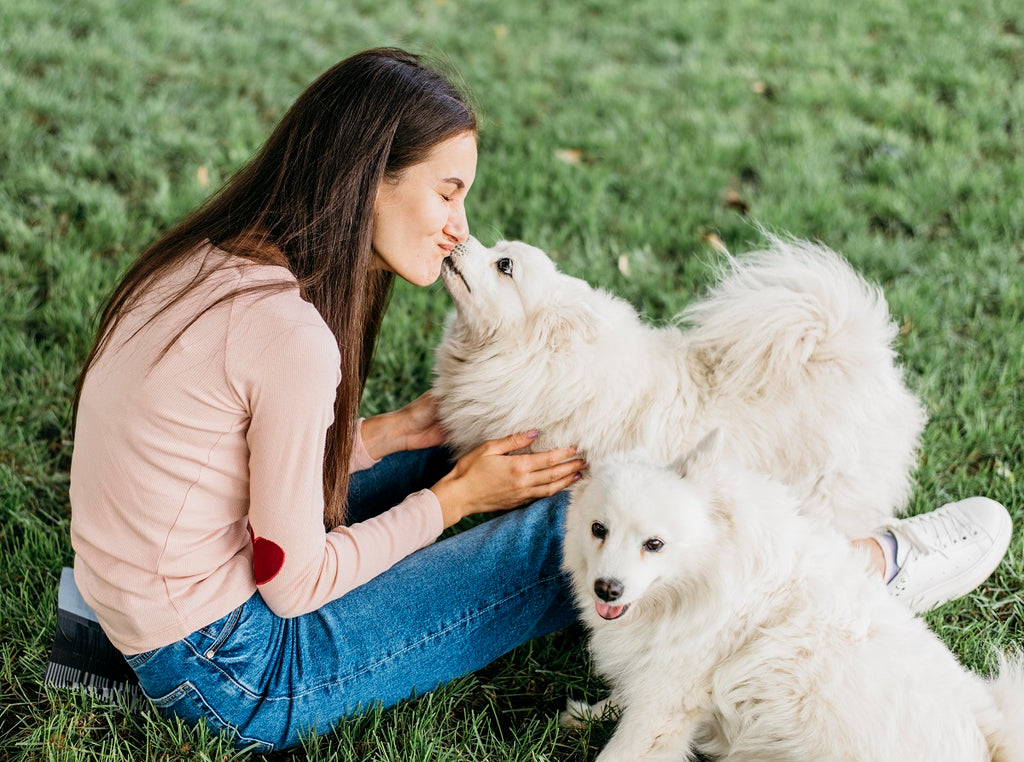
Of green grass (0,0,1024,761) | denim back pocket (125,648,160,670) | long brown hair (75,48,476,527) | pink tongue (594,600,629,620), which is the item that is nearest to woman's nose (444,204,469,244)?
long brown hair (75,48,476,527)

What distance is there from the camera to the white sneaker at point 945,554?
8.20 feet

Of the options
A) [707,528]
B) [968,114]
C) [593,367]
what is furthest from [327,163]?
[968,114]

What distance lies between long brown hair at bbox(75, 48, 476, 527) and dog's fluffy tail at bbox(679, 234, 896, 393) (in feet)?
3.28

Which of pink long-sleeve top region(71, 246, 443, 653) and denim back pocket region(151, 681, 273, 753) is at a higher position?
pink long-sleeve top region(71, 246, 443, 653)

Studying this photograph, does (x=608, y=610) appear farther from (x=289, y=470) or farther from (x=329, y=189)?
(x=329, y=189)

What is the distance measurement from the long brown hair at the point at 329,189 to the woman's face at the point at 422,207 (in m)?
0.03

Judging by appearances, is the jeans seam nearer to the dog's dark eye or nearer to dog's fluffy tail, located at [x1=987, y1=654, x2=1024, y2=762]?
the dog's dark eye

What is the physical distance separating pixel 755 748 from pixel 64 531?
81.1 inches

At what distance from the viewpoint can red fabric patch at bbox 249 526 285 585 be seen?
6.11 feet

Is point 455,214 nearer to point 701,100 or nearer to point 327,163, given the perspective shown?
point 327,163

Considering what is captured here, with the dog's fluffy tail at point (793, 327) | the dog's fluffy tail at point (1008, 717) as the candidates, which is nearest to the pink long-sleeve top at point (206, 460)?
the dog's fluffy tail at point (793, 327)

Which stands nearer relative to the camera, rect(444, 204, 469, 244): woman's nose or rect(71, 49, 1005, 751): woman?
rect(71, 49, 1005, 751): woman

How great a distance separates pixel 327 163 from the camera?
1982mm

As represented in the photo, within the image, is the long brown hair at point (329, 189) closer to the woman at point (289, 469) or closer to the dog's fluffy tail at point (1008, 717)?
the woman at point (289, 469)
